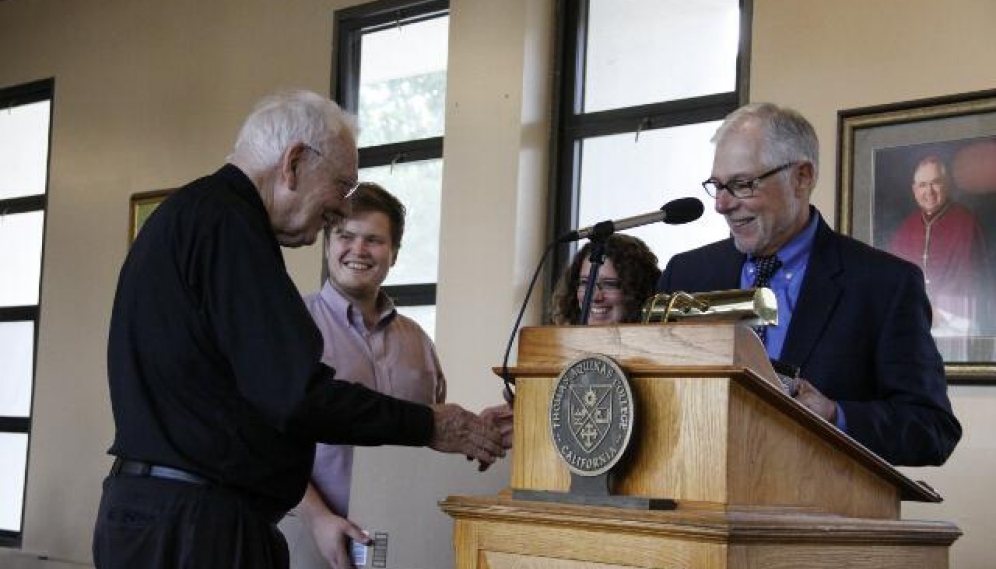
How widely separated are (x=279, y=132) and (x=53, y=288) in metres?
Answer: 6.21

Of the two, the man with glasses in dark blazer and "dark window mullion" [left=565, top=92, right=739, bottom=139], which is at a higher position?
"dark window mullion" [left=565, top=92, right=739, bottom=139]

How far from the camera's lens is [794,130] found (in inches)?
118

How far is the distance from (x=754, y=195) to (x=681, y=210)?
519mm

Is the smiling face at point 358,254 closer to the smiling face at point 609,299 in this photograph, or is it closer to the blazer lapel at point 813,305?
the smiling face at point 609,299

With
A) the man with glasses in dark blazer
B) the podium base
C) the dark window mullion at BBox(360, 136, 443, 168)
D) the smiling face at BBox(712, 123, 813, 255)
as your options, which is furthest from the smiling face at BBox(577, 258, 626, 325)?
the dark window mullion at BBox(360, 136, 443, 168)

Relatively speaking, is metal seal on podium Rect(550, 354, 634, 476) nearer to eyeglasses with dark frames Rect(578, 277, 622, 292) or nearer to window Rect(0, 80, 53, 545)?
eyeglasses with dark frames Rect(578, 277, 622, 292)

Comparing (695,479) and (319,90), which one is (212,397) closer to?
(695,479)

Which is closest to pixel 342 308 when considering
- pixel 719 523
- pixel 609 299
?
pixel 609 299

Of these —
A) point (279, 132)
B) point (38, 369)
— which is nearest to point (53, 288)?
point (38, 369)

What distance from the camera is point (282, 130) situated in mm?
2953

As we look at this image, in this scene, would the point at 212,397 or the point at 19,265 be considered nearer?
the point at 212,397

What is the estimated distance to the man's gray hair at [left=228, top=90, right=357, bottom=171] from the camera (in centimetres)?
295

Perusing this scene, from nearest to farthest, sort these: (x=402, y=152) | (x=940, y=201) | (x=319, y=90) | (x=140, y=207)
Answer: (x=940, y=201) → (x=402, y=152) → (x=319, y=90) → (x=140, y=207)

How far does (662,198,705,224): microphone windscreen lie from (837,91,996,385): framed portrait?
96.3 inches
